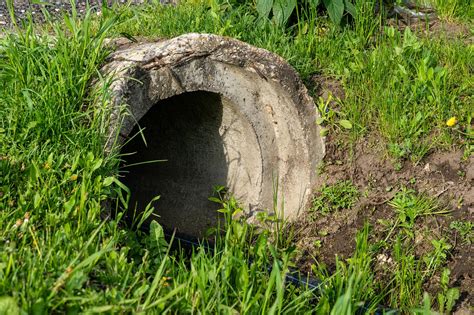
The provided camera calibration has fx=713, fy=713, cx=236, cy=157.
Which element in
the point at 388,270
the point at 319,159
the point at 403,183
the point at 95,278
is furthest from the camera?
the point at 319,159

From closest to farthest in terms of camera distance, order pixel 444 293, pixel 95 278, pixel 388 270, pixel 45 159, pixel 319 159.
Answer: pixel 95 278, pixel 45 159, pixel 444 293, pixel 388 270, pixel 319 159

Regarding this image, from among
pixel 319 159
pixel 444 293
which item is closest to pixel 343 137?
pixel 319 159

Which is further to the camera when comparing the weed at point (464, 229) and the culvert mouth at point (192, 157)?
the culvert mouth at point (192, 157)

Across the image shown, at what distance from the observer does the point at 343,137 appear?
464 cm

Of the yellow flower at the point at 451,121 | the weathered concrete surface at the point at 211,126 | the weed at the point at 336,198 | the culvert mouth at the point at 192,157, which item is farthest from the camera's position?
the culvert mouth at the point at 192,157

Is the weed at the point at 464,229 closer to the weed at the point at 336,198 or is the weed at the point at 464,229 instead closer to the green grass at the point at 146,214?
the green grass at the point at 146,214

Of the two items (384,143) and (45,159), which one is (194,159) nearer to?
(384,143)

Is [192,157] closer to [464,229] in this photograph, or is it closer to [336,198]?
[336,198]

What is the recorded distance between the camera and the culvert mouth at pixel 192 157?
4.80 m

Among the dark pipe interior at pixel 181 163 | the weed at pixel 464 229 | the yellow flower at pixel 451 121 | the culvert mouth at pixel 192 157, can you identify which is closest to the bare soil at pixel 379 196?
the weed at pixel 464 229

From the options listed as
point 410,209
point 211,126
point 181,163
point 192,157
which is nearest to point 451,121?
point 410,209

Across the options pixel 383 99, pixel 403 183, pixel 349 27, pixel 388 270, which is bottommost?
pixel 388 270

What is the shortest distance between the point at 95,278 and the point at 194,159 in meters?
2.64

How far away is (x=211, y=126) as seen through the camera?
485 cm
